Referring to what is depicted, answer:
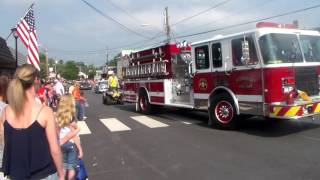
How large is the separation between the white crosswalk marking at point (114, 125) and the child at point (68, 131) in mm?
7375

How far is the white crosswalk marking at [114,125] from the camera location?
13.3 meters

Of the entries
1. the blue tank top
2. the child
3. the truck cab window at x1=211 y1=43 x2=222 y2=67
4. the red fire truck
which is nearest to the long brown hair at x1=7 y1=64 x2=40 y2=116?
the blue tank top

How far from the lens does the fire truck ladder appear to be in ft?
52.5

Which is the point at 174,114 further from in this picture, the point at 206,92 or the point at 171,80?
the point at 206,92

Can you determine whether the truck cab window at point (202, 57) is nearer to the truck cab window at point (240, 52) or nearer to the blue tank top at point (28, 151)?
the truck cab window at point (240, 52)

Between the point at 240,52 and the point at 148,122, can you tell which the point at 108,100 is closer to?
the point at 148,122

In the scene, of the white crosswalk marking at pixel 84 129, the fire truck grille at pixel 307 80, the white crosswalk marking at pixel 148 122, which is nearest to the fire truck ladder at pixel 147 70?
the white crosswalk marking at pixel 148 122

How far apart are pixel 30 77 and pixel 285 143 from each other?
7.22 metres

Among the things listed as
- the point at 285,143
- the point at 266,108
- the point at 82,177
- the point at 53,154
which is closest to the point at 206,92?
the point at 266,108

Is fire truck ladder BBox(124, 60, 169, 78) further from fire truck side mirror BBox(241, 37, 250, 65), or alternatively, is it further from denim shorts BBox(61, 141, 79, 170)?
denim shorts BBox(61, 141, 79, 170)

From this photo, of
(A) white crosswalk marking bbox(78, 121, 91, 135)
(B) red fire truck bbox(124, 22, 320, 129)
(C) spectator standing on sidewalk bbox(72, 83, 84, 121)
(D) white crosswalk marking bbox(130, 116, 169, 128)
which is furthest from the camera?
(C) spectator standing on sidewalk bbox(72, 83, 84, 121)

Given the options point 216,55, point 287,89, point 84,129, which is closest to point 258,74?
point 287,89

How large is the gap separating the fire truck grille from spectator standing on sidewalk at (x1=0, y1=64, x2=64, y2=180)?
845 centimetres

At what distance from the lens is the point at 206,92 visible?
12695 millimetres
